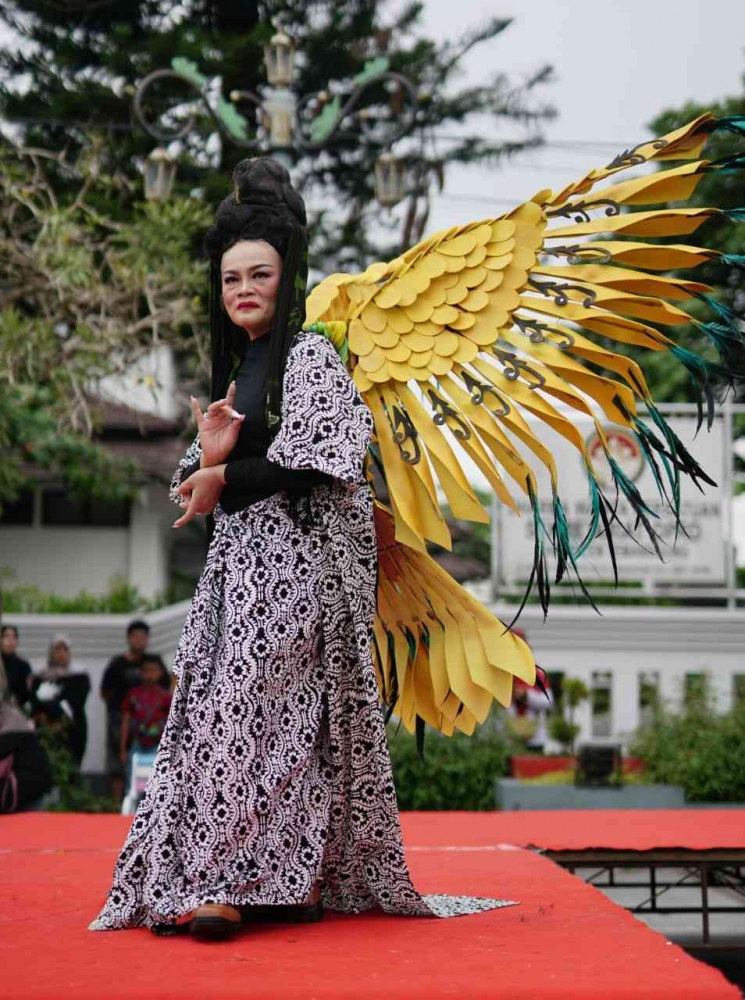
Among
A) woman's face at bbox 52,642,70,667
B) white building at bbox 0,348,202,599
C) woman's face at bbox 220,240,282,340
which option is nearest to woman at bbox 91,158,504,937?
woman's face at bbox 220,240,282,340

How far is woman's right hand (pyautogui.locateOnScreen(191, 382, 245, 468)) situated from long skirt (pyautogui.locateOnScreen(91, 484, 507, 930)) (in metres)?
0.15

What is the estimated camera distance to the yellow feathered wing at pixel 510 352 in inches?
139

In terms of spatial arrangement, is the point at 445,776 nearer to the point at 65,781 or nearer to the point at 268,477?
the point at 65,781

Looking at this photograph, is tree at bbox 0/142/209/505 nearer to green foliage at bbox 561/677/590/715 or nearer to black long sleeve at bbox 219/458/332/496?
green foliage at bbox 561/677/590/715

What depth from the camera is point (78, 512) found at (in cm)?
1750

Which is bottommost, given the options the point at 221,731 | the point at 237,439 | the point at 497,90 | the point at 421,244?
the point at 221,731

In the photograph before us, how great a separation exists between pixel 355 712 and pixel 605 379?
1.00 metres

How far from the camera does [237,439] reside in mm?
3492

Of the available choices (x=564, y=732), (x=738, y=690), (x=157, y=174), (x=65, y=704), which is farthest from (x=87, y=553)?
(x=738, y=690)

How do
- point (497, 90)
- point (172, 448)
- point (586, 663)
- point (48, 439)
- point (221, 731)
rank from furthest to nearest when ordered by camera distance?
1. point (497, 90)
2. point (172, 448)
3. point (586, 663)
4. point (48, 439)
5. point (221, 731)

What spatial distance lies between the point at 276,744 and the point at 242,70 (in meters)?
13.3

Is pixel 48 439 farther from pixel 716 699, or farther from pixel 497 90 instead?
pixel 497 90

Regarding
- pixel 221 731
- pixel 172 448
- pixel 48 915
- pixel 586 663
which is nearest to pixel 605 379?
pixel 221 731

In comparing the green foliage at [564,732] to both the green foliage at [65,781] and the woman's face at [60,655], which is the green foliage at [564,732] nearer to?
the green foliage at [65,781]
